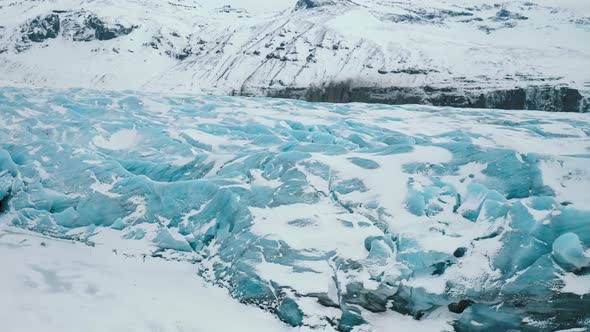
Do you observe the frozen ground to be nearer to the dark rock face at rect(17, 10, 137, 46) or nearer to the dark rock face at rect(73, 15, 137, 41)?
the dark rock face at rect(73, 15, 137, 41)

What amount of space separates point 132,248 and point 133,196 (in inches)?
38.1

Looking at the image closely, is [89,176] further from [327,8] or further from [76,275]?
[327,8]

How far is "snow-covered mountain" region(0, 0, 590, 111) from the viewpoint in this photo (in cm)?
A: 4019

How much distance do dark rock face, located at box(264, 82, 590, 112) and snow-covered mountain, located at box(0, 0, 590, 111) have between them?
3.9 inches

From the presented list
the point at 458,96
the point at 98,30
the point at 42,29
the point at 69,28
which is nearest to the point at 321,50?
the point at 458,96

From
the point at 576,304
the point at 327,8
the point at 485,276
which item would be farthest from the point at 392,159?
the point at 327,8

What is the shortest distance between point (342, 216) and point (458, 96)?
3812 centimetres

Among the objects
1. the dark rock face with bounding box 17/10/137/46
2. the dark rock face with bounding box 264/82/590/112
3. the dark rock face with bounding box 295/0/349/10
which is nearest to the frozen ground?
the dark rock face with bounding box 264/82/590/112

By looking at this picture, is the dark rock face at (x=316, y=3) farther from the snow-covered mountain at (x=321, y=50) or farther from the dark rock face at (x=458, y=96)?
the dark rock face at (x=458, y=96)

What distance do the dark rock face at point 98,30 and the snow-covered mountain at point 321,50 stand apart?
157 millimetres

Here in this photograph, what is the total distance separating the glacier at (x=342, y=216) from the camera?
3848 mm

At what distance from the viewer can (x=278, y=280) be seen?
14.1ft

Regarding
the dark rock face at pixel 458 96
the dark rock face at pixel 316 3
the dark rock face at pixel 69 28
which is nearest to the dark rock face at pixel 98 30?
the dark rock face at pixel 69 28

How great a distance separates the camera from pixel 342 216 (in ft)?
16.7
